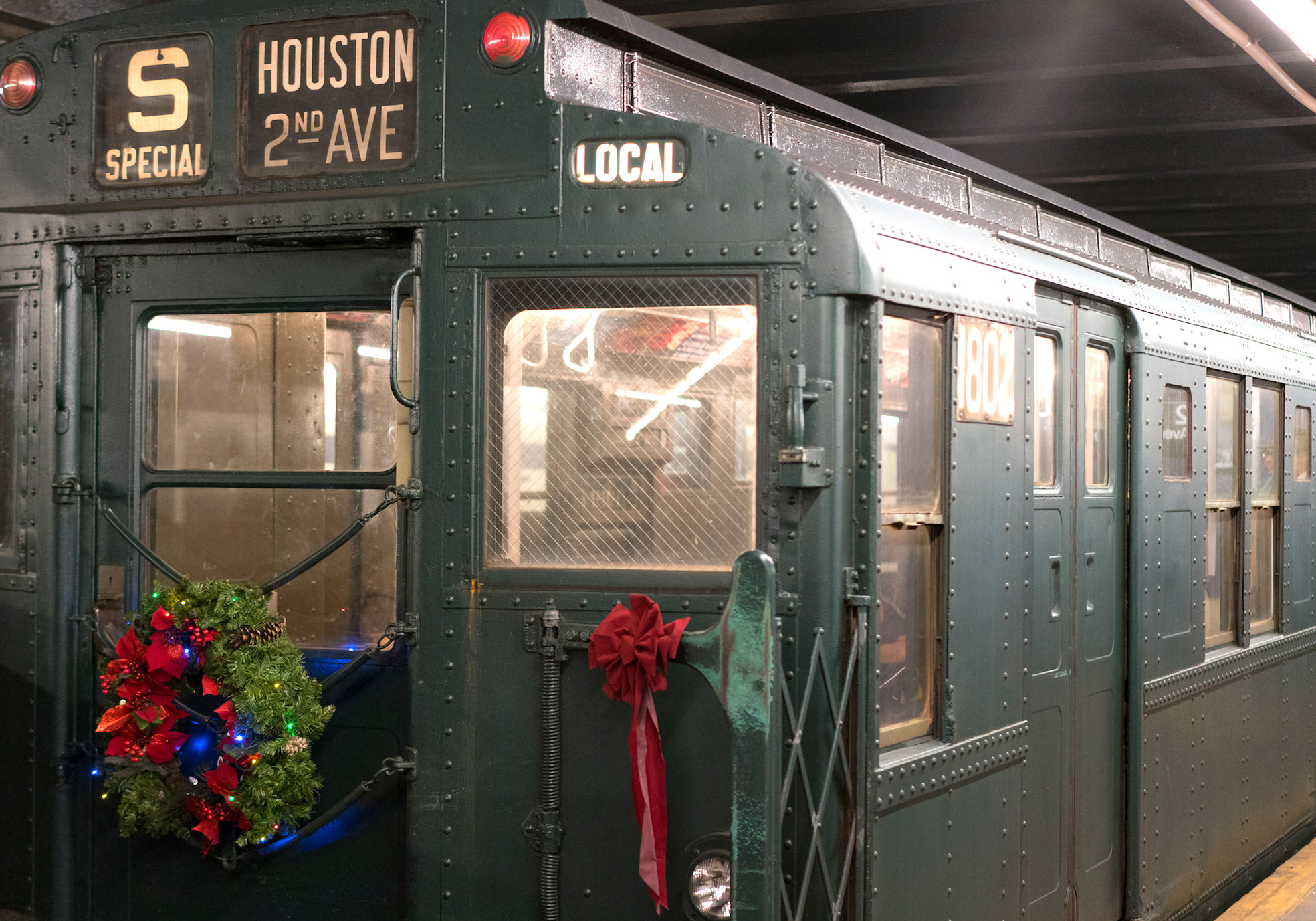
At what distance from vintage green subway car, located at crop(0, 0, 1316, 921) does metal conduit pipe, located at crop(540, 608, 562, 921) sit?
0.03 ft

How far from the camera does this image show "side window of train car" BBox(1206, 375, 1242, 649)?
6.80 metres

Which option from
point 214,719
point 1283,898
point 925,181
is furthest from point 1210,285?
point 214,719

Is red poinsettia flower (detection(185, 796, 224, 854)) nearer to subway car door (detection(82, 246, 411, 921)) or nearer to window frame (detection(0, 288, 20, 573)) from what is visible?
subway car door (detection(82, 246, 411, 921))

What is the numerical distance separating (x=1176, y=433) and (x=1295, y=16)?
6.78 ft

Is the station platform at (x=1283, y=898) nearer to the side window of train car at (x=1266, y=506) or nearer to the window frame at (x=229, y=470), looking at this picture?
the side window of train car at (x=1266, y=506)

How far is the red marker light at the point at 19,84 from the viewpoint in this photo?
4414mm

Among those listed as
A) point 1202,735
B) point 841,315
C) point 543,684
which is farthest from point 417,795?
point 1202,735

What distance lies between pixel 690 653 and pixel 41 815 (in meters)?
2.45

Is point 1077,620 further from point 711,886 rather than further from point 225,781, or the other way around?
point 225,781

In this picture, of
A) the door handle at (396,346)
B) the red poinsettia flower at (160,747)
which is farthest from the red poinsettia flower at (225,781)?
the door handle at (396,346)

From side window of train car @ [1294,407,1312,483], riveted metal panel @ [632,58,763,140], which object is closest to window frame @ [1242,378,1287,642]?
side window of train car @ [1294,407,1312,483]

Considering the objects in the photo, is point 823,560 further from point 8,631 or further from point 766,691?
point 8,631

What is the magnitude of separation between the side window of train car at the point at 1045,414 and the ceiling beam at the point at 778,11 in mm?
1929

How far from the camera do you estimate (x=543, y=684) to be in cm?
376
